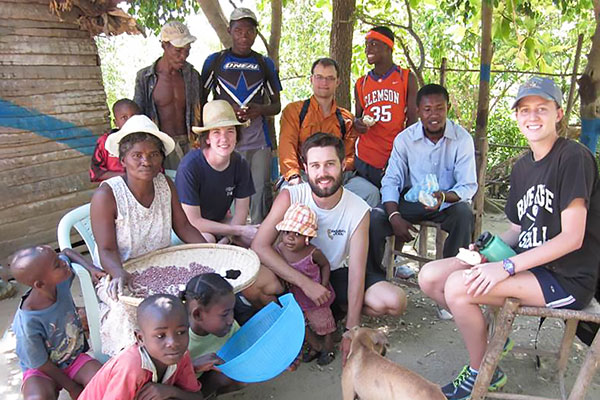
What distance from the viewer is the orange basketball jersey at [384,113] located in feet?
14.2

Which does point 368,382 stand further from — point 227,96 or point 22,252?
point 227,96

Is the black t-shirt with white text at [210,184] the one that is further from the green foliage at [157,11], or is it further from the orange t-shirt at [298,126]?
the green foliage at [157,11]

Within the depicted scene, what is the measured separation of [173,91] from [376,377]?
3.09 m

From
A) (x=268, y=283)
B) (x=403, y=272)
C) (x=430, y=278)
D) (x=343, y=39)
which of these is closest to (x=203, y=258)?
(x=268, y=283)

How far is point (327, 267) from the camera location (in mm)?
3035

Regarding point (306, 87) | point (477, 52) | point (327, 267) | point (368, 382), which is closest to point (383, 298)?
point (327, 267)

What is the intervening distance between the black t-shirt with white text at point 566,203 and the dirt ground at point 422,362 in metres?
0.68

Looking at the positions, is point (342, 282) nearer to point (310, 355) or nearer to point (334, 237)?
point (334, 237)

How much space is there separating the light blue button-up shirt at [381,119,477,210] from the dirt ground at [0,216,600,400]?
0.89m

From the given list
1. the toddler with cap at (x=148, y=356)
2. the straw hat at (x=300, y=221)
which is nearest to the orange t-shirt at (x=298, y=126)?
the straw hat at (x=300, y=221)

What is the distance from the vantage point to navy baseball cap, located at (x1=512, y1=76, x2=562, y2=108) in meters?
2.34

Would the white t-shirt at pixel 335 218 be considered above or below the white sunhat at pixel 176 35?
below

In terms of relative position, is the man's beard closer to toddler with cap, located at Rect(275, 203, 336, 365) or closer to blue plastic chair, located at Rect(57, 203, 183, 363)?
toddler with cap, located at Rect(275, 203, 336, 365)

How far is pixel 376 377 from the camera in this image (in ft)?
6.93
